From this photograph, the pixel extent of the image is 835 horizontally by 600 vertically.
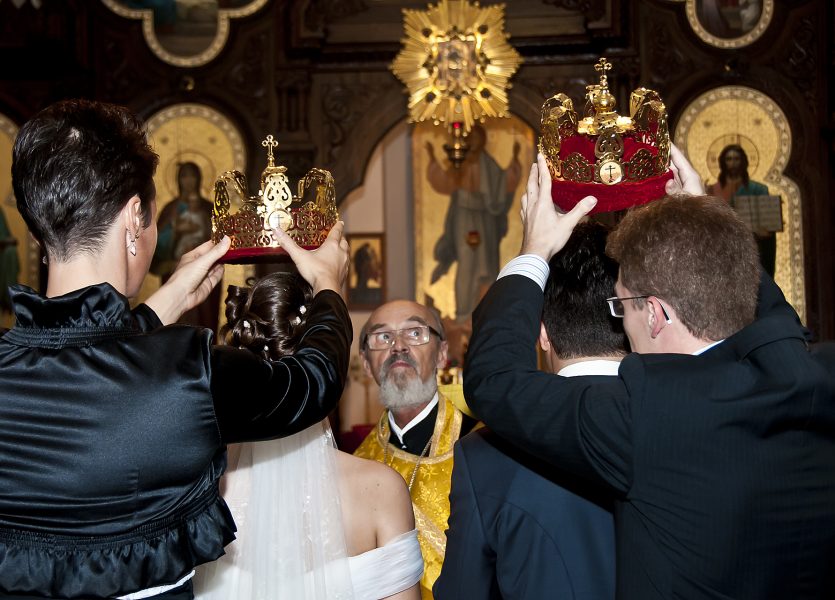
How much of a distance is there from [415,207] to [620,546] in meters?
9.71

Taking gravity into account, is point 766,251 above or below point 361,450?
above

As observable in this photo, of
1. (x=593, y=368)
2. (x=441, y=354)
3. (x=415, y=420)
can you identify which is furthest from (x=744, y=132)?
(x=593, y=368)

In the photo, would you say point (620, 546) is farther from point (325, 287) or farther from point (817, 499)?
point (325, 287)

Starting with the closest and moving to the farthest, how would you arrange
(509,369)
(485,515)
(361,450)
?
(509,369)
(485,515)
(361,450)

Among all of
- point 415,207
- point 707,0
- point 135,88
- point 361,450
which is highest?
point 707,0

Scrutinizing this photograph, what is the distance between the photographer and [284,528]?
2.84m

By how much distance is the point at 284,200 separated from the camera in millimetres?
3230

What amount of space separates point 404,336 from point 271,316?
1.43 meters

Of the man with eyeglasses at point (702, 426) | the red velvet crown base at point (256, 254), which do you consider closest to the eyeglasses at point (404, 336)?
the red velvet crown base at point (256, 254)

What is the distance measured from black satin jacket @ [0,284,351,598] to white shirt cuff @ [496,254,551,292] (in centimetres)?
65

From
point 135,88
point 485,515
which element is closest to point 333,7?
point 135,88

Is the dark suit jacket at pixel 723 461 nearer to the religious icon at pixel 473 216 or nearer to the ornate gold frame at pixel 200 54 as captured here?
the ornate gold frame at pixel 200 54

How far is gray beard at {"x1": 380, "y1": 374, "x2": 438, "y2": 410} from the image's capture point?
414 centimetres

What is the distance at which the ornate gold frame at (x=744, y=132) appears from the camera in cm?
907
